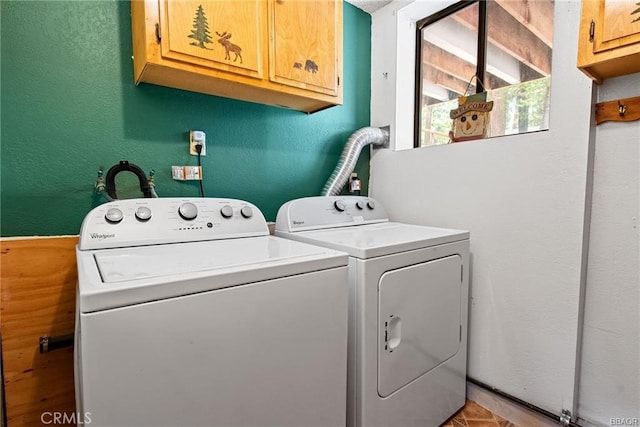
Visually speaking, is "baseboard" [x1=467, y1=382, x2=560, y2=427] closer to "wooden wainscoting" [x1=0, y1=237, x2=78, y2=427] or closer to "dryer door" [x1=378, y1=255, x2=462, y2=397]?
"dryer door" [x1=378, y1=255, x2=462, y2=397]

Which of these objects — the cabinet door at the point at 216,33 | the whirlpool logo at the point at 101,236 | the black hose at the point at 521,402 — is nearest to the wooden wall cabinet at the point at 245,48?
the cabinet door at the point at 216,33

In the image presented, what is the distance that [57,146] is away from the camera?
1.31m

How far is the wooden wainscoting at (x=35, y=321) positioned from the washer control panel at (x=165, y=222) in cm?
26

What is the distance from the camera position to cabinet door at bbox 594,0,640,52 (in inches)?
40.7

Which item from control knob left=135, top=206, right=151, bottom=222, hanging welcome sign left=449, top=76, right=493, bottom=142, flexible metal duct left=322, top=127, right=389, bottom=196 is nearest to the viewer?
control knob left=135, top=206, right=151, bottom=222

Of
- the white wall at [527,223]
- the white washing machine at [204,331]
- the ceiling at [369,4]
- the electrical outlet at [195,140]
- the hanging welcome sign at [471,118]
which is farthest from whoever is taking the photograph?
the ceiling at [369,4]

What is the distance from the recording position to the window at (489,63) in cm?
172

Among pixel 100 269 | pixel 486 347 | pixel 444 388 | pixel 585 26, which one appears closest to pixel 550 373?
pixel 486 347

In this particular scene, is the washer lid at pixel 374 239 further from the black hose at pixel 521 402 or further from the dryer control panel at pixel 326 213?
the black hose at pixel 521 402

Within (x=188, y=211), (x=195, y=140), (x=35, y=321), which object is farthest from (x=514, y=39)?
(x=35, y=321)

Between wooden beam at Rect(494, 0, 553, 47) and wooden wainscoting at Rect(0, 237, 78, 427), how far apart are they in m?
2.53

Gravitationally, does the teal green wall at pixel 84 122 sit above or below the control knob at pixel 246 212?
above

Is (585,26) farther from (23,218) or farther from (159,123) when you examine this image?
(23,218)

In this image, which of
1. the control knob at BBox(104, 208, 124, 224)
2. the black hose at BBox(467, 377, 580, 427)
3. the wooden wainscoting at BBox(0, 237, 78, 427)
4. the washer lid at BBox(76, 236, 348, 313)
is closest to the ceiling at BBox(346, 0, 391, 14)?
the washer lid at BBox(76, 236, 348, 313)
